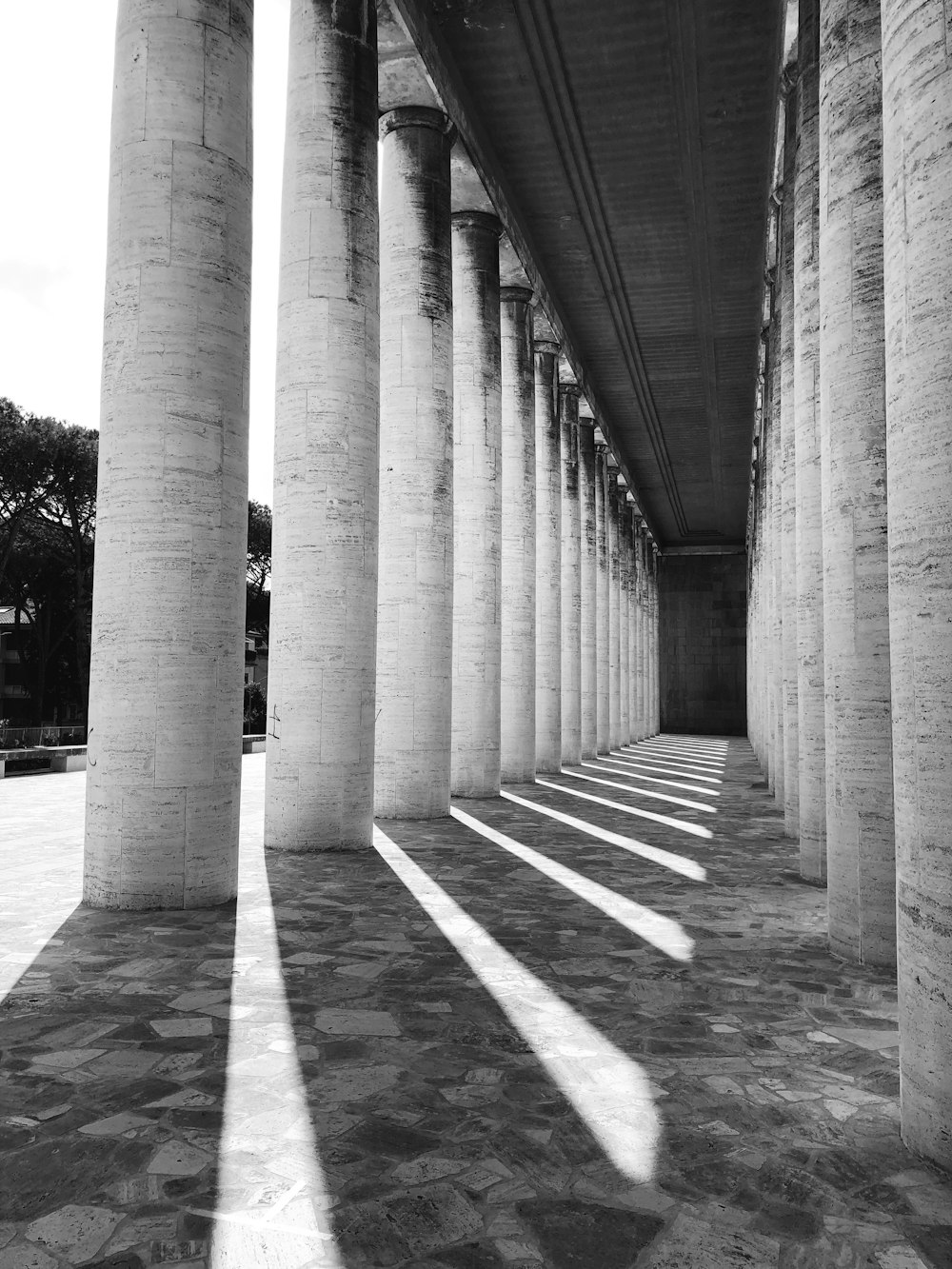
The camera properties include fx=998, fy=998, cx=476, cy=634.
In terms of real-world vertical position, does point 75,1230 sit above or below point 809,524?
below

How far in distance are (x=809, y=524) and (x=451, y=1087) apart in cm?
788

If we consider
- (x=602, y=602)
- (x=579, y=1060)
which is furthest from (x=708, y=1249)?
(x=602, y=602)

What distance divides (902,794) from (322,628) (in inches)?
364

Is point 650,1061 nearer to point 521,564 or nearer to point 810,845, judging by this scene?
point 810,845

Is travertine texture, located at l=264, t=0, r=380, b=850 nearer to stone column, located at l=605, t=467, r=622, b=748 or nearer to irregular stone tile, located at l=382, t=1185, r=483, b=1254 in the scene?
irregular stone tile, located at l=382, t=1185, r=483, b=1254

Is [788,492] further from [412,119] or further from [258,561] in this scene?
[258,561]

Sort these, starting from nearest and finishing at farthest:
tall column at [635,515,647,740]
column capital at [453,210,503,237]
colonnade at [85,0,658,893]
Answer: colonnade at [85,0,658,893] < column capital at [453,210,503,237] < tall column at [635,515,647,740]

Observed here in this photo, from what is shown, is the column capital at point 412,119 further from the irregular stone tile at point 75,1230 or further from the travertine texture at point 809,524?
the irregular stone tile at point 75,1230

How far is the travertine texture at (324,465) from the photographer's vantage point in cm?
1293

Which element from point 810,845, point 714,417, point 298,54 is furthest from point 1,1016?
point 714,417

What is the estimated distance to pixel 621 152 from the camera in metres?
20.6

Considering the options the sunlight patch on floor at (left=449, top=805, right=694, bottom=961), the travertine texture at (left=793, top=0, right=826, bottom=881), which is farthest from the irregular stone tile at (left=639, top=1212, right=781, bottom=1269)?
the travertine texture at (left=793, top=0, right=826, bottom=881)

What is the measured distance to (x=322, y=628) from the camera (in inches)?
510

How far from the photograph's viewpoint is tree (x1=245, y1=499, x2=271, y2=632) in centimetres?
5425
